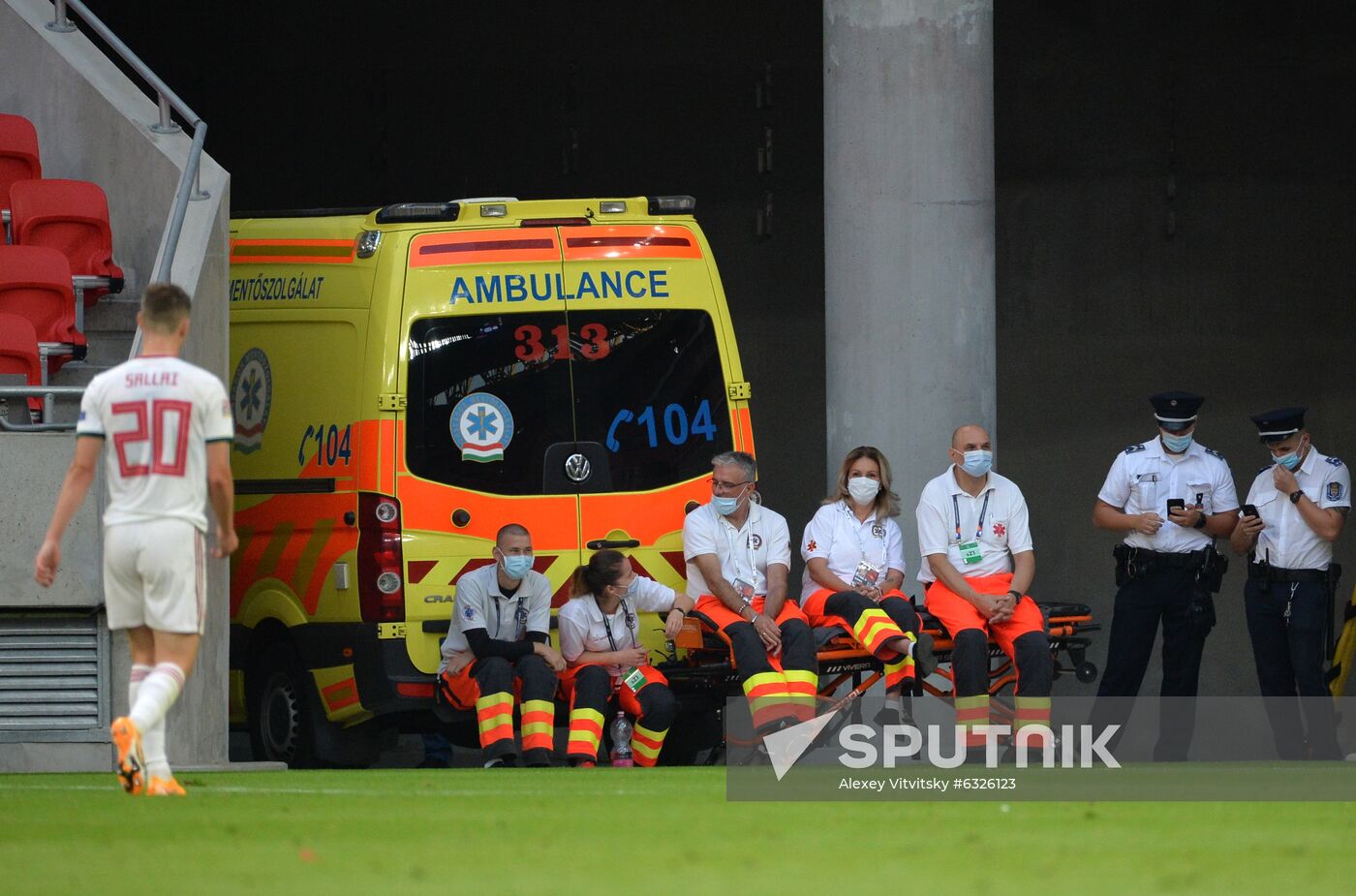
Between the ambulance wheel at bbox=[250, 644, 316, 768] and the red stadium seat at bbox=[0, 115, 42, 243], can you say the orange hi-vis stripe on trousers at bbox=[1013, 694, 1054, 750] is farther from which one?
the red stadium seat at bbox=[0, 115, 42, 243]

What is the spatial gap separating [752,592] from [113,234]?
3.82 meters

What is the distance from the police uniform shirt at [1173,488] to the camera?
10852 mm

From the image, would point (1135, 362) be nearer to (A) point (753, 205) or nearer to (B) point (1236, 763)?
(A) point (753, 205)

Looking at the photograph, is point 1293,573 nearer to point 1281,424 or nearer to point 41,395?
point 1281,424

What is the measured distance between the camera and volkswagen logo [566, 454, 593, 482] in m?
10.3

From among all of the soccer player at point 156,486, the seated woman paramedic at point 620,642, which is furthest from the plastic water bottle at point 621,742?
the soccer player at point 156,486

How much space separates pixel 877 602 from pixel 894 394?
1616mm

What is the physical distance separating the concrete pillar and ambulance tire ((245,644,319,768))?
3.11m

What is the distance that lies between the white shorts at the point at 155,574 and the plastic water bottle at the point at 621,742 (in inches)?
143

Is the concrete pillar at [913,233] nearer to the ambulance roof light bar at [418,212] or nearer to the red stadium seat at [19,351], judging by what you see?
the ambulance roof light bar at [418,212]

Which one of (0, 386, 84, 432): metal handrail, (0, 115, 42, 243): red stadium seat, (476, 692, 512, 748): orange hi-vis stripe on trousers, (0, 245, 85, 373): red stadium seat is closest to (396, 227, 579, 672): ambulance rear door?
(476, 692, 512, 748): orange hi-vis stripe on trousers

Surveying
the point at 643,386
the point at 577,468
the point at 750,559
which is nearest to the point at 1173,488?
the point at 750,559

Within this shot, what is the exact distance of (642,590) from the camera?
1027 cm

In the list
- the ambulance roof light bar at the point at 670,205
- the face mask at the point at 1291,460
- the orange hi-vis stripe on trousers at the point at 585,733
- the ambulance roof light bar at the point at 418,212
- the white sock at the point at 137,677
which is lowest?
the orange hi-vis stripe on trousers at the point at 585,733
